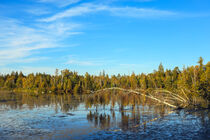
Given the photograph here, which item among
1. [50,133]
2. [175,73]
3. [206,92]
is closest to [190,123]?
[50,133]

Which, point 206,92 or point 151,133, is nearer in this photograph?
point 151,133

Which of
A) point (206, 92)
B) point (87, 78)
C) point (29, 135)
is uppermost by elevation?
point (87, 78)

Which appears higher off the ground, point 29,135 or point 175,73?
point 175,73

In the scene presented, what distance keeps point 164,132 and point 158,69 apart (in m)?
107

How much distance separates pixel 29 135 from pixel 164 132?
12013 mm

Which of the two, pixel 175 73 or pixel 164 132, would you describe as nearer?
pixel 164 132

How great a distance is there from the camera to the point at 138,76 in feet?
425

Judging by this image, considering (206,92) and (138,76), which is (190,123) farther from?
(138,76)

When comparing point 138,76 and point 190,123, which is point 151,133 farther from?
point 138,76

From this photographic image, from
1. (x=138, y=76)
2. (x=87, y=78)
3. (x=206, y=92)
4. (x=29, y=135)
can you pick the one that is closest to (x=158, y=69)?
(x=138, y=76)

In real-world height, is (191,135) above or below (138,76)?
below

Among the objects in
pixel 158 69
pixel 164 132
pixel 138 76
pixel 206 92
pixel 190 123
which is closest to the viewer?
pixel 164 132

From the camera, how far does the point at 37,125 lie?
21.4 m

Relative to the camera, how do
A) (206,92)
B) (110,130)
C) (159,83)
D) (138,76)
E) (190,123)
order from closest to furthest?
(110,130), (190,123), (206,92), (159,83), (138,76)
